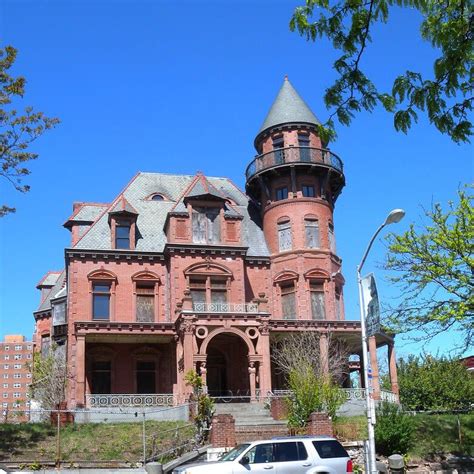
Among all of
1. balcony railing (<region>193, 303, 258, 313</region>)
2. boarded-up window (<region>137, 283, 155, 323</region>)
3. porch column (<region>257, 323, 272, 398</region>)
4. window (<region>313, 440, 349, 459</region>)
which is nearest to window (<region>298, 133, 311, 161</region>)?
balcony railing (<region>193, 303, 258, 313</region>)

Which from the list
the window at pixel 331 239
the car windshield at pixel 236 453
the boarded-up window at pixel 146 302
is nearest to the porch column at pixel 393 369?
the window at pixel 331 239

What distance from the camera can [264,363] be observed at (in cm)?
3291

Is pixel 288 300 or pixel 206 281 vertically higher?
pixel 206 281

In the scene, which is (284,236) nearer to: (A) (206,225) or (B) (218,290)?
(A) (206,225)

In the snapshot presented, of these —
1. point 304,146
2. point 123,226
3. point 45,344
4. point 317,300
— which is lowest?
point 45,344

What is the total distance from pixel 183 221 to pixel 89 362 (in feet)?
30.8

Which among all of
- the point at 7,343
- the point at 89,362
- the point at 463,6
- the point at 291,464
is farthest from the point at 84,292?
the point at 7,343

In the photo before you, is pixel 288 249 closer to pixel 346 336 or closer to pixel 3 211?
pixel 346 336

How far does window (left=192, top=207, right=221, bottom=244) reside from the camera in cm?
3781

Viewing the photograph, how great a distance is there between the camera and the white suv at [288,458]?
16047 millimetres

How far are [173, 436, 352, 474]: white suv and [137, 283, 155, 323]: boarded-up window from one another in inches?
812

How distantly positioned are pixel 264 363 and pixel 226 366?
4700mm

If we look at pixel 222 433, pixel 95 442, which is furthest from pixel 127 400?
pixel 222 433

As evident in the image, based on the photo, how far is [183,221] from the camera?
37719mm
